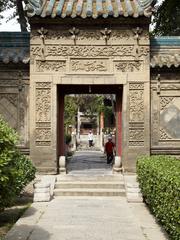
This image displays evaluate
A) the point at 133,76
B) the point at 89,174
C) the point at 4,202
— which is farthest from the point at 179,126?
the point at 4,202

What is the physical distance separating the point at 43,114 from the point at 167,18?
30.1ft

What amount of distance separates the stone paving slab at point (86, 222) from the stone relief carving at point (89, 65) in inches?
156

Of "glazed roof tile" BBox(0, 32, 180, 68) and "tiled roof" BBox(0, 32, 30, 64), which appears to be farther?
"tiled roof" BBox(0, 32, 30, 64)

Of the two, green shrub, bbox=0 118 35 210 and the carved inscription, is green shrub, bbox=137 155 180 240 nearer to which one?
green shrub, bbox=0 118 35 210

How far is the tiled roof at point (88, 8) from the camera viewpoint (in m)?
12.6

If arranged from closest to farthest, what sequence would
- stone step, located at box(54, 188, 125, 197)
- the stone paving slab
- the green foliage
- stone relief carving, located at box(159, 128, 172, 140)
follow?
the stone paving slab → stone step, located at box(54, 188, 125, 197) → stone relief carving, located at box(159, 128, 172, 140) → the green foliage

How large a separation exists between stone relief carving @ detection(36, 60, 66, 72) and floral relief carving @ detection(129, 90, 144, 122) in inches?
80.5

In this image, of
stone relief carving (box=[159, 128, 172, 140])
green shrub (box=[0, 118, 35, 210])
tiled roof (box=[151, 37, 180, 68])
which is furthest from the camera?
tiled roof (box=[151, 37, 180, 68])

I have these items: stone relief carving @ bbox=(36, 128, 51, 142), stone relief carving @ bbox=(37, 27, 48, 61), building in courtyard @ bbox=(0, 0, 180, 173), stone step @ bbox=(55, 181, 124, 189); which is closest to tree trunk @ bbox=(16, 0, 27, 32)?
building in courtyard @ bbox=(0, 0, 180, 173)

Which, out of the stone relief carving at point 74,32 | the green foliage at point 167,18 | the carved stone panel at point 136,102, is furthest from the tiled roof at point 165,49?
the green foliage at point 167,18

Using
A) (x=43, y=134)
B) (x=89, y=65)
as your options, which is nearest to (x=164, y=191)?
(x=43, y=134)

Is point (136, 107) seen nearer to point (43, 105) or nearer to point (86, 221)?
point (43, 105)

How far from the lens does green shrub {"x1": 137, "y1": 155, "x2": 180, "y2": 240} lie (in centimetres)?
618

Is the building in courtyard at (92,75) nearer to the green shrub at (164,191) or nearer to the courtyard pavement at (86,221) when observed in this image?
the courtyard pavement at (86,221)
